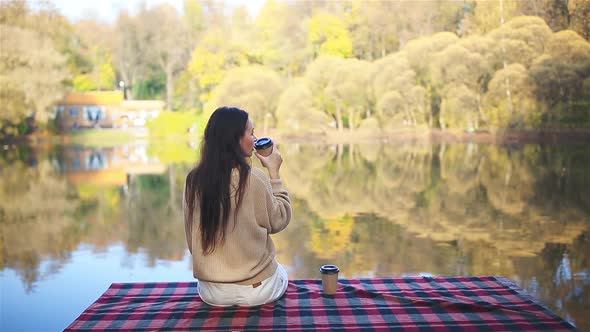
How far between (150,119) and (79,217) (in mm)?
12230

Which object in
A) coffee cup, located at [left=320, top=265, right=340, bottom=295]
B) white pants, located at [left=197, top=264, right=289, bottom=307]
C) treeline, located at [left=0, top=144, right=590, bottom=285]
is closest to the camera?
white pants, located at [left=197, top=264, right=289, bottom=307]

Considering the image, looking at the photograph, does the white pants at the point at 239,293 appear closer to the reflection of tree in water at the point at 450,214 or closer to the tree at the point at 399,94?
the reflection of tree in water at the point at 450,214

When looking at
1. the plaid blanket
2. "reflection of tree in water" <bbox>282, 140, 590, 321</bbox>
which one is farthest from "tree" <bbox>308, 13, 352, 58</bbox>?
the plaid blanket

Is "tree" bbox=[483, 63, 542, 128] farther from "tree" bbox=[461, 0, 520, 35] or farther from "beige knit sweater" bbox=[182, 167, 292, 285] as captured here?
"beige knit sweater" bbox=[182, 167, 292, 285]

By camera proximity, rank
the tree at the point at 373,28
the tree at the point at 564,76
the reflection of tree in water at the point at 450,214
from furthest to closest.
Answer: the tree at the point at 373,28
the tree at the point at 564,76
the reflection of tree in water at the point at 450,214

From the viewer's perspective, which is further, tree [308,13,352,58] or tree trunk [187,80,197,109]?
tree trunk [187,80,197,109]

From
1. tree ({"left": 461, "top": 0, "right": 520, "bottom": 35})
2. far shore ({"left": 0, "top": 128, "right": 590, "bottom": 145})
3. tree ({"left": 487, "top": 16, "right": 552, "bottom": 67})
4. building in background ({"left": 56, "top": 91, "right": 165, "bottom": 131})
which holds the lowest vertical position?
far shore ({"left": 0, "top": 128, "right": 590, "bottom": 145})

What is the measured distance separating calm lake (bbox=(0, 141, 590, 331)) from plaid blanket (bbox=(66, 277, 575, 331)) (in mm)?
466

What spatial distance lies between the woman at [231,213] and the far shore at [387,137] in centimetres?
1141

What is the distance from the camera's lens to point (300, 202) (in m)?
6.18

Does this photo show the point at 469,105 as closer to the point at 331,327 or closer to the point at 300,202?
the point at 300,202

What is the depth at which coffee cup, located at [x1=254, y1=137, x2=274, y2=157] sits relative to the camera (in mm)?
2133

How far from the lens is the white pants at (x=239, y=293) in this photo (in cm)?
210

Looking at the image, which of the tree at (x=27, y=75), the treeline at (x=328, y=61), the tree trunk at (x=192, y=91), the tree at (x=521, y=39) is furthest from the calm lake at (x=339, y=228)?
the tree trunk at (x=192, y=91)
